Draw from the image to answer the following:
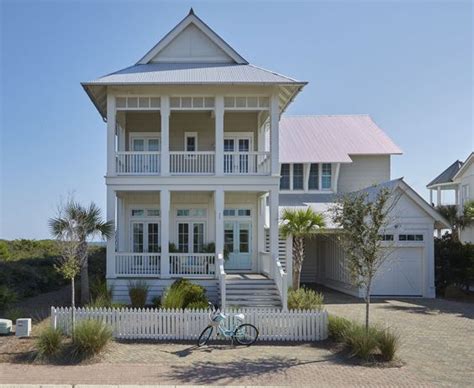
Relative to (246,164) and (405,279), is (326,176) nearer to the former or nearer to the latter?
(405,279)

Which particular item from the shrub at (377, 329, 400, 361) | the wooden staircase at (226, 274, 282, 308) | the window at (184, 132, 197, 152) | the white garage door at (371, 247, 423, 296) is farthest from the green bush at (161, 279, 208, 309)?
the white garage door at (371, 247, 423, 296)

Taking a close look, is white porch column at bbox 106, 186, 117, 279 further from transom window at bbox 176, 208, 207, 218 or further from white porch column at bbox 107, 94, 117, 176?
transom window at bbox 176, 208, 207, 218

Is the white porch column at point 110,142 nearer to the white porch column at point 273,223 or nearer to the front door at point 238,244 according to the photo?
the front door at point 238,244

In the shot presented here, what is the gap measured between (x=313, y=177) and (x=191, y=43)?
10257 millimetres

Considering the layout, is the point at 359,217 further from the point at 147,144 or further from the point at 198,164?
the point at 147,144

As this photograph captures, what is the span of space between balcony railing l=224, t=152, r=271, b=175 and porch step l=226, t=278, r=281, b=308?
437 centimetres

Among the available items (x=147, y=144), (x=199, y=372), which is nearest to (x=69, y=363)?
(x=199, y=372)

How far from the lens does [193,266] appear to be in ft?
59.9

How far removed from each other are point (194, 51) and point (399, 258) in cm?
1327

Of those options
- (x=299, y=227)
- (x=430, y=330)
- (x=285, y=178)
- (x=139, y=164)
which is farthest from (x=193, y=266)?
(x=285, y=178)

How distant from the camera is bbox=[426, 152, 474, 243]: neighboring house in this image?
99.8 ft

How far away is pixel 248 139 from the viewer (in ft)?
70.5

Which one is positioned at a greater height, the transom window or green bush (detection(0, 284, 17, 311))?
the transom window

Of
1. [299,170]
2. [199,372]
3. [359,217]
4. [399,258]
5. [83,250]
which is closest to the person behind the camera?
[199,372]
